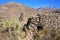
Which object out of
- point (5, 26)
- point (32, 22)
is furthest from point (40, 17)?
point (5, 26)

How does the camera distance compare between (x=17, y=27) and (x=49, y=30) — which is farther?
(x=17, y=27)

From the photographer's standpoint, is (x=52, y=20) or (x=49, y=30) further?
(x=52, y=20)

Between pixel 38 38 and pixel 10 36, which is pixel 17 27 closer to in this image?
pixel 10 36

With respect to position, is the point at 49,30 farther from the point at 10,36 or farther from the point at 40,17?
the point at 10,36

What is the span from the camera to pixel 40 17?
47.8 ft

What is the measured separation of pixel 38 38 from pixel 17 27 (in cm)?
422

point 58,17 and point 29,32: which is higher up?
point 58,17

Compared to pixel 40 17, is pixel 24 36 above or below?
below

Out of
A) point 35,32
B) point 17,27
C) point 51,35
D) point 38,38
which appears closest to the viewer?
point 51,35

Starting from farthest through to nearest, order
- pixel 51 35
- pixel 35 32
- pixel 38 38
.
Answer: pixel 35 32
pixel 38 38
pixel 51 35

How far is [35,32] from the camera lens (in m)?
14.1

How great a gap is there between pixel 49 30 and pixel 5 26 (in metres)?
4.31

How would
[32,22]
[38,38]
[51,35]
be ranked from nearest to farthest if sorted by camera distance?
[51,35]
[38,38]
[32,22]

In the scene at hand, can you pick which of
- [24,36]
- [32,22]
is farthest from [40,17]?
[24,36]
